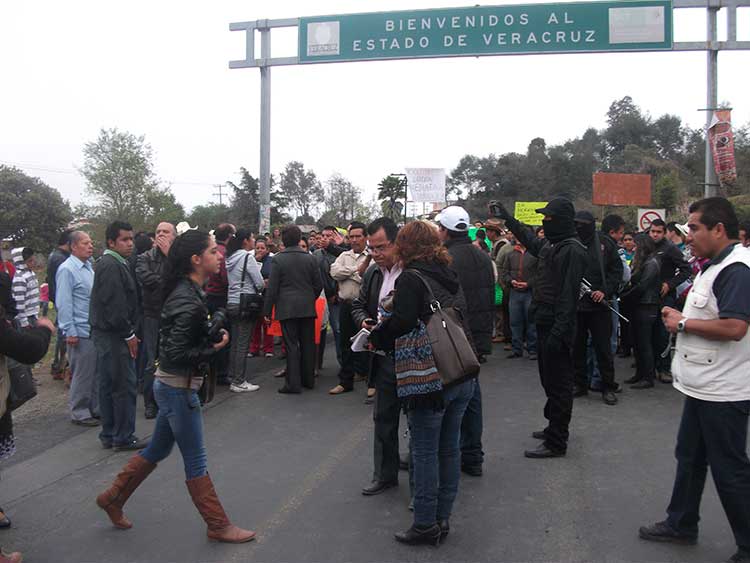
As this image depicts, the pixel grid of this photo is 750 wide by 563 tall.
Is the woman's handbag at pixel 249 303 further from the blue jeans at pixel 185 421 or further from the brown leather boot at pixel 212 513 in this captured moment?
the brown leather boot at pixel 212 513

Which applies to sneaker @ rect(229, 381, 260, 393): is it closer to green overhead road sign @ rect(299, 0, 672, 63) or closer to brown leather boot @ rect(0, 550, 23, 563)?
brown leather boot @ rect(0, 550, 23, 563)

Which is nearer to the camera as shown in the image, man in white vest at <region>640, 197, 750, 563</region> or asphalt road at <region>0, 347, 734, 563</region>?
man in white vest at <region>640, 197, 750, 563</region>

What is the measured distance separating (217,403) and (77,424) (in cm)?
148

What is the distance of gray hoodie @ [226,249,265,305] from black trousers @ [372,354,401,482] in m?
3.81

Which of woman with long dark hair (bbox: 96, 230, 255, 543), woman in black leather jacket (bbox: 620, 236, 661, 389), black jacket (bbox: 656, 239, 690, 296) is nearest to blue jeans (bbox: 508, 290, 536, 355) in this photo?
woman in black leather jacket (bbox: 620, 236, 661, 389)

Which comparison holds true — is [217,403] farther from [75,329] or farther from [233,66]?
[233,66]

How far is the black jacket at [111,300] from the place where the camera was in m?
5.64

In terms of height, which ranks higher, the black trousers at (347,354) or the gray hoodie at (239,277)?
the gray hoodie at (239,277)

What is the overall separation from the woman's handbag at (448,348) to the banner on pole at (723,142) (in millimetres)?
10927

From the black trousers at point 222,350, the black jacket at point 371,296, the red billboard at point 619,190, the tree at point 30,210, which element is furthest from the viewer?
the tree at point 30,210

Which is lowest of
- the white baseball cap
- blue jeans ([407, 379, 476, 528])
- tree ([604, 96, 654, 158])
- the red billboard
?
blue jeans ([407, 379, 476, 528])

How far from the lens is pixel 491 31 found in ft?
42.4

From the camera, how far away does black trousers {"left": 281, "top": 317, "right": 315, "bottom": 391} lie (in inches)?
308

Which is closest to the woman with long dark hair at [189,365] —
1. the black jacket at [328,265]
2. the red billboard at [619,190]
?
the black jacket at [328,265]
